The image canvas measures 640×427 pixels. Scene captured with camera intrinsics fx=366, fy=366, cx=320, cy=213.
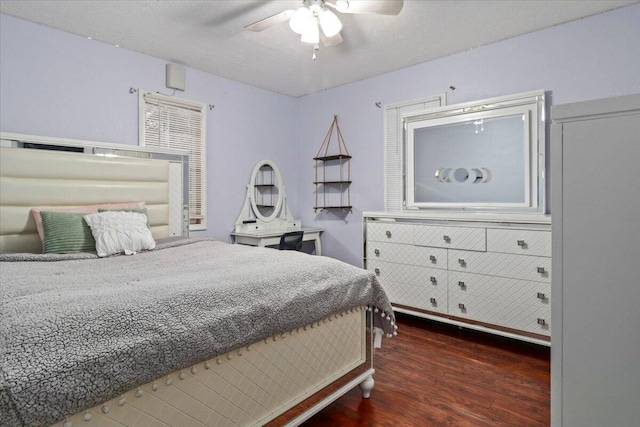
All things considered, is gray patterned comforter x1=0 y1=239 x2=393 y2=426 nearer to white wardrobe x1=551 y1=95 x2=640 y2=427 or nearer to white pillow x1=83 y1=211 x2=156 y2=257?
white pillow x1=83 y1=211 x2=156 y2=257

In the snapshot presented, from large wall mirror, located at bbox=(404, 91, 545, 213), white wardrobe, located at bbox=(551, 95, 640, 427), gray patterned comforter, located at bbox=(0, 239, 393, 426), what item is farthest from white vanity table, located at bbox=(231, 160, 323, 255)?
white wardrobe, located at bbox=(551, 95, 640, 427)

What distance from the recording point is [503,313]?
9.18 ft

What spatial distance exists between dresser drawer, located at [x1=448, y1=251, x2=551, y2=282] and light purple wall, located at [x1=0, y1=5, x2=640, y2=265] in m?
1.22

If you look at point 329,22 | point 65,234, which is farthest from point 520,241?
point 65,234

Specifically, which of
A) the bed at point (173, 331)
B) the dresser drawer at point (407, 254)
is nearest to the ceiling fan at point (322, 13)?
the bed at point (173, 331)

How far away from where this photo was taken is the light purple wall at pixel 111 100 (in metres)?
2.73

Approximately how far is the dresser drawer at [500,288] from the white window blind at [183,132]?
2.56 m

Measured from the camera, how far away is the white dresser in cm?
266

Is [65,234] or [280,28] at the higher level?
[280,28]

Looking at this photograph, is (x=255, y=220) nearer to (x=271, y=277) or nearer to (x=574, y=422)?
(x=271, y=277)

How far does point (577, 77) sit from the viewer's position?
9.25ft

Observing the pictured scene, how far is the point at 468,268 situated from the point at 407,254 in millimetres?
540

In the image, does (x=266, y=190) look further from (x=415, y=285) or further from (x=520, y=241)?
(x=520, y=241)

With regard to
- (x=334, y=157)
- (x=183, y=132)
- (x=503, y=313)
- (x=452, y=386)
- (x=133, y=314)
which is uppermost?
(x=183, y=132)
